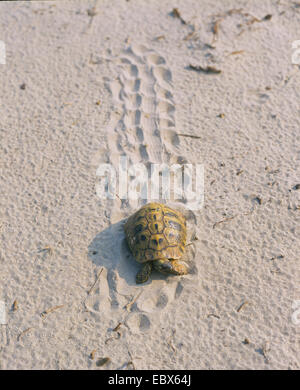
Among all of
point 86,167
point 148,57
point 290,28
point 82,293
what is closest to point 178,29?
point 148,57

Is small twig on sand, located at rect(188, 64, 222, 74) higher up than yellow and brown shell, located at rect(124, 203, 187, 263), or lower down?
higher up

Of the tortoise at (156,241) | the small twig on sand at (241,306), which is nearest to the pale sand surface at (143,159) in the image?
the small twig on sand at (241,306)

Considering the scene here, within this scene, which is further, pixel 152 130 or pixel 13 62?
pixel 13 62

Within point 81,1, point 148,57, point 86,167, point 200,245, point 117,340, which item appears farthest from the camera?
point 81,1

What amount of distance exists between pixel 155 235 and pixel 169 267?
1.06ft

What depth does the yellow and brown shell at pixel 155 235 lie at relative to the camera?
4039 millimetres

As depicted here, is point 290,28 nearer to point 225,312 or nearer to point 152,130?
point 152,130

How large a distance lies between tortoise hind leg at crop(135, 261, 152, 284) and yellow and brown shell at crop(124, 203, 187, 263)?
0.09 m

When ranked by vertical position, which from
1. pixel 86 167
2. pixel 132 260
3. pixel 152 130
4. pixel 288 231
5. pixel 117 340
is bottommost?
pixel 117 340

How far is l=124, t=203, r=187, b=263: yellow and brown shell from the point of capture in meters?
4.04

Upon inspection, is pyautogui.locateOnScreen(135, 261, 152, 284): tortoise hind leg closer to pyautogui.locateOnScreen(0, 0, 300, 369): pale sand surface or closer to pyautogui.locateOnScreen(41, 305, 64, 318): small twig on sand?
pyautogui.locateOnScreen(0, 0, 300, 369): pale sand surface

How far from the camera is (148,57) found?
621cm

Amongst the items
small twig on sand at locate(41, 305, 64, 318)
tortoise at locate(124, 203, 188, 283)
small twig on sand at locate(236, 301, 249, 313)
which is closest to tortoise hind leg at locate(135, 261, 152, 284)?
tortoise at locate(124, 203, 188, 283)

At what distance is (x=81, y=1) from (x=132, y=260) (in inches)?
190
